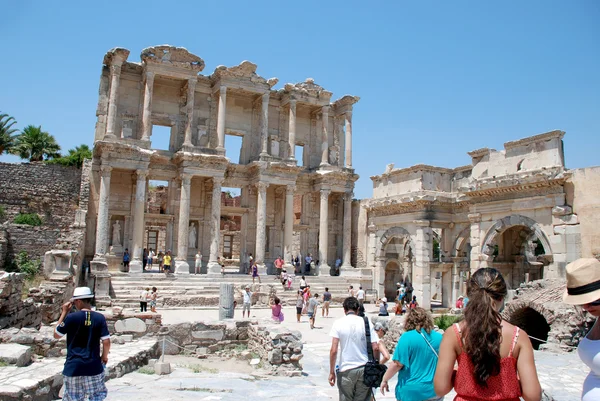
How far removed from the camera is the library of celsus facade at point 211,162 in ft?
86.2

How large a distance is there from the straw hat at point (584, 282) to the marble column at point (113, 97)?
25504mm

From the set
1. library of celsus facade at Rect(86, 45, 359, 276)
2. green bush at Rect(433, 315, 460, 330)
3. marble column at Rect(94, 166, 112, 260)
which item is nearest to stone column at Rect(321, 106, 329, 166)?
library of celsus facade at Rect(86, 45, 359, 276)

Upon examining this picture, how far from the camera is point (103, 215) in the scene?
25031mm

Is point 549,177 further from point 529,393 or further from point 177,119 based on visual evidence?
point 177,119

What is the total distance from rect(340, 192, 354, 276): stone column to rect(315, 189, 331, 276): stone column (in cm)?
122

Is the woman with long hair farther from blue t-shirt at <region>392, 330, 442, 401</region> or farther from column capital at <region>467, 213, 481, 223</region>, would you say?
column capital at <region>467, 213, 481, 223</region>

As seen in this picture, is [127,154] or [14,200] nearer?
[127,154]

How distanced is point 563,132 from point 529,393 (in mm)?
15939

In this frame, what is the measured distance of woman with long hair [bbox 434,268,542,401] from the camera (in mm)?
2758

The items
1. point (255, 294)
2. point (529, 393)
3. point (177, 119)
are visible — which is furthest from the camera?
point (177, 119)

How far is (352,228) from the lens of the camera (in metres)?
33.8

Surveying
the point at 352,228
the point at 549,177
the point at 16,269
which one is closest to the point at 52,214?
the point at 16,269

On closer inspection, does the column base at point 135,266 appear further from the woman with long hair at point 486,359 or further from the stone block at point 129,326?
the woman with long hair at point 486,359

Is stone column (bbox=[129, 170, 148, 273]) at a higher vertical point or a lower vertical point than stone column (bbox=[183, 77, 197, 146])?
lower
